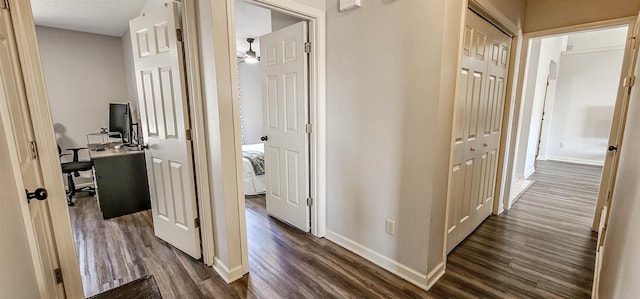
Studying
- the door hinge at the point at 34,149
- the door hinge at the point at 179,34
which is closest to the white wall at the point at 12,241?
the door hinge at the point at 34,149

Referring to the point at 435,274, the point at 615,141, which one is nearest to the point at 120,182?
the point at 435,274

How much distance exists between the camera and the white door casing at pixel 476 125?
6.75 ft

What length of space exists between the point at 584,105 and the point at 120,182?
831 cm

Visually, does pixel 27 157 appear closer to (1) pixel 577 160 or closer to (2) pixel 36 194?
(2) pixel 36 194

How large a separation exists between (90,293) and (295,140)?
6.08 feet

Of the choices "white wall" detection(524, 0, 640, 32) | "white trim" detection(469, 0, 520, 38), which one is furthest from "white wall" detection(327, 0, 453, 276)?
"white wall" detection(524, 0, 640, 32)

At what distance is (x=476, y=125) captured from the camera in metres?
2.35

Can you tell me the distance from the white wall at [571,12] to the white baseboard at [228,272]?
361cm

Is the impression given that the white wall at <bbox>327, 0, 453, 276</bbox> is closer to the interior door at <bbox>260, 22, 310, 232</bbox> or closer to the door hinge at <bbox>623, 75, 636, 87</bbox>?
the interior door at <bbox>260, 22, 310, 232</bbox>

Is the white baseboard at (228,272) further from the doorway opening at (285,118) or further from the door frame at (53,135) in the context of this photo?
the doorway opening at (285,118)

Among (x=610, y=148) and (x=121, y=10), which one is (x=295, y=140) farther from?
(x=610, y=148)

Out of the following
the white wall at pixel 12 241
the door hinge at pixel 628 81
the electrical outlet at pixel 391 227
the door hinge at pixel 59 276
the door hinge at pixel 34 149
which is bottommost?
the door hinge at pixel 59 276

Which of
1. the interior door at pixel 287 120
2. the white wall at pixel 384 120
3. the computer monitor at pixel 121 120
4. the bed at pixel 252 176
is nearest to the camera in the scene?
the white wall at pixel 384 120

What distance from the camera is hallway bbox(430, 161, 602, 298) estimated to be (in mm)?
1850
